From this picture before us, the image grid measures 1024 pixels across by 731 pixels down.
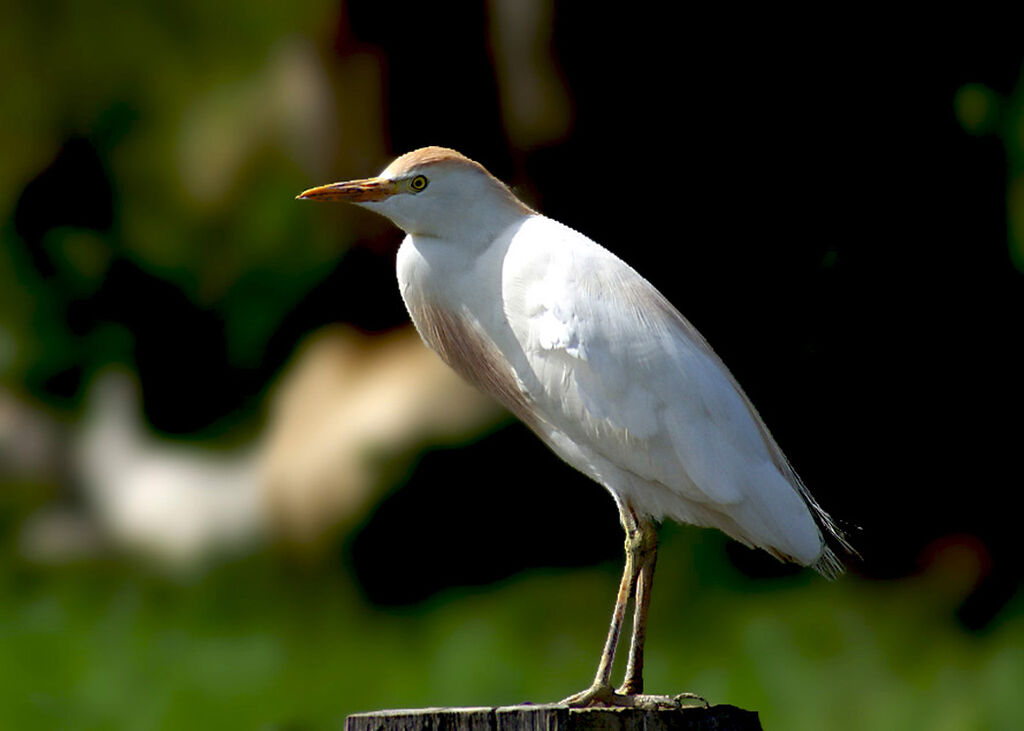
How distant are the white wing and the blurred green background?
2.07 m

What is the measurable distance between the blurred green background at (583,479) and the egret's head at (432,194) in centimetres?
234

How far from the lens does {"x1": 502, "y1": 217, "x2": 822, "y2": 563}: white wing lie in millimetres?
2467

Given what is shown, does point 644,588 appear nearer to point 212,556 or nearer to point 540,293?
point 540,293

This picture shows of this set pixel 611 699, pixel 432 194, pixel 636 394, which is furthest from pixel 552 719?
pixel 432 194

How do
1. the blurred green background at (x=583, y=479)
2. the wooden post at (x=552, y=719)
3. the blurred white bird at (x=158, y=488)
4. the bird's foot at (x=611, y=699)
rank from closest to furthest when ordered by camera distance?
the wooden post at (x=552, y=719) < the bird's foot at (x=611, y=699) < the blurred green background at (x=583, y=479) < the blurred white bird at (x=158, y=488)

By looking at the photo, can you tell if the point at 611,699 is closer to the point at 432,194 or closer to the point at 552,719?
the point at 552,719

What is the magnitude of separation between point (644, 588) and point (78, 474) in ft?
18.3

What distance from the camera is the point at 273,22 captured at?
739cm

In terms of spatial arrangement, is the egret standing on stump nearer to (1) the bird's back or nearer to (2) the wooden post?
(1) the bird's back

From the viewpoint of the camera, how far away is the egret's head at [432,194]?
8.15ft

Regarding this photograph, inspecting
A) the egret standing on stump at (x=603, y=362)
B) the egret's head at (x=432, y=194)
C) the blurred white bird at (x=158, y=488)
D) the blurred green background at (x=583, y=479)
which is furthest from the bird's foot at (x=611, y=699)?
the blurred white bird at (x=158, y=488)

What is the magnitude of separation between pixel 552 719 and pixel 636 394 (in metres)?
0.61

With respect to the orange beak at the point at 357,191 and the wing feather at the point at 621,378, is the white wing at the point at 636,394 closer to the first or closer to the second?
the wing feather at the point at 621,378

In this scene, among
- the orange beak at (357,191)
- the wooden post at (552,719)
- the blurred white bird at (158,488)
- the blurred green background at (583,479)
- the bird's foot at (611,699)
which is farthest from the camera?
the blurred white bird at (158,488)
